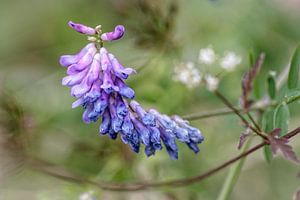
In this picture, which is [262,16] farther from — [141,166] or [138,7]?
[141,166]

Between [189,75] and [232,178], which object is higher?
[189,75]

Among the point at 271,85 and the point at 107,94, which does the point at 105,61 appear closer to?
the point at 107,94

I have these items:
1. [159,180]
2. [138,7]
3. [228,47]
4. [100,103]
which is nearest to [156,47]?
[138,7]

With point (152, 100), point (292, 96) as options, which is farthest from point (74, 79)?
point (152, 100)

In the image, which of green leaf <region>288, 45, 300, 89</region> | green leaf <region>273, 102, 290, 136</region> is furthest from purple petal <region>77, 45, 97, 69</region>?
green leaf <region>288, 45, 300, 89</region>

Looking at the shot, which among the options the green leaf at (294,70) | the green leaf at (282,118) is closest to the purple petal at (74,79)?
the green leaf at (282,118)
